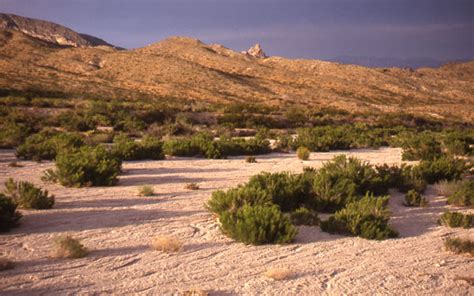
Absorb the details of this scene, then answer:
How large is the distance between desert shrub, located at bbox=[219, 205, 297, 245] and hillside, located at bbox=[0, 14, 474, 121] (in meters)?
45.7

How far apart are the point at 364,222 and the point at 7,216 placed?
573cm

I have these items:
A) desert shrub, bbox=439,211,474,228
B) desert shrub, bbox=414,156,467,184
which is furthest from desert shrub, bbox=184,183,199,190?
desert shrub, bbox=414,156,467,184

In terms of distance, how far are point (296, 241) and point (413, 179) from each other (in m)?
5.66

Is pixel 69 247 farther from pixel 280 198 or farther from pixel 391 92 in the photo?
pixel 391 92

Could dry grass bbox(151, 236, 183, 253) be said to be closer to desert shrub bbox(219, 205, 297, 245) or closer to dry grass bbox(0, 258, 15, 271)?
desert shrub bbox(219, 205, 297, 245)

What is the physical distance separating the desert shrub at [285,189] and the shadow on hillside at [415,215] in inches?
70.9

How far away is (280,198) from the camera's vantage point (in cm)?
924

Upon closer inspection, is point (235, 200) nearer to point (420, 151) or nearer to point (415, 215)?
point (415, 215)

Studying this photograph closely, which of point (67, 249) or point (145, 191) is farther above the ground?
point (145, 191)

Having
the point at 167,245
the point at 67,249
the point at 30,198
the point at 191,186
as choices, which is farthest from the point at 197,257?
the point at 191,186

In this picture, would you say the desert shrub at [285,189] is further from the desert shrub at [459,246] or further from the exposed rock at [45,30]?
the exposed rock at [45,30]

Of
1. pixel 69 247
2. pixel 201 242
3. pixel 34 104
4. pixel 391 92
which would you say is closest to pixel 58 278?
pixel 69 247

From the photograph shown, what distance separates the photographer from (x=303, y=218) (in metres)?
8.20

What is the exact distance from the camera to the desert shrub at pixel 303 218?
8.13 meters
